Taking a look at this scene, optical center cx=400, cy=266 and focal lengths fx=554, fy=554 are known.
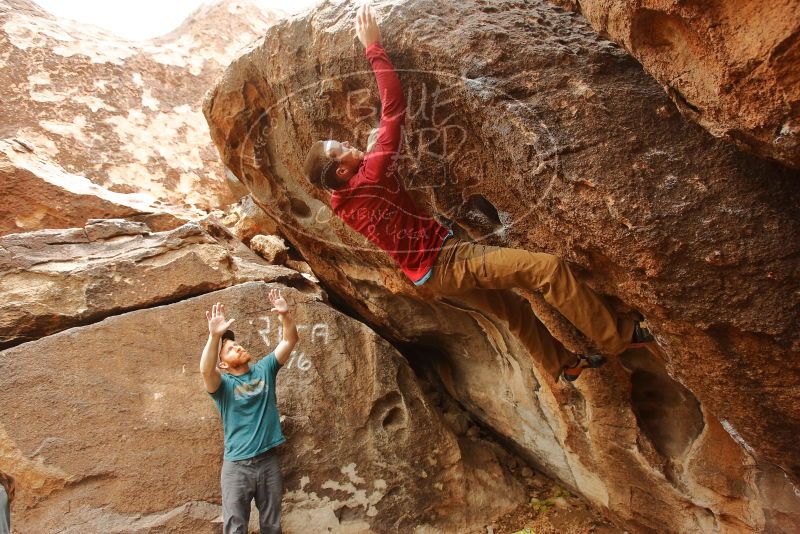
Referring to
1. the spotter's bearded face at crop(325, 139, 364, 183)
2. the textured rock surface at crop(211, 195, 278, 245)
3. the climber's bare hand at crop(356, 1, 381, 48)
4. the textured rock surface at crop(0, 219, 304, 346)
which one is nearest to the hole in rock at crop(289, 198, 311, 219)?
the textured rock surface at crop(0, 219, 304, 346)

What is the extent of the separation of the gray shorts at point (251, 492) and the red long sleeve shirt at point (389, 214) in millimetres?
1328

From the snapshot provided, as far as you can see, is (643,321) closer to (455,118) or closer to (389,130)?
(455,118)

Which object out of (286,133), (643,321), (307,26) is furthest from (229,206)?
(643,321)

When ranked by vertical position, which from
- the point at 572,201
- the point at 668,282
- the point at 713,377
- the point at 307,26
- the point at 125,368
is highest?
the point at 307,26

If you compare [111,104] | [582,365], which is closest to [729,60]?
[582,365]

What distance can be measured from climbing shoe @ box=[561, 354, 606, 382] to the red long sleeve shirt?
1038 millimetres

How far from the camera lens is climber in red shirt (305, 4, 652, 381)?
252 centimetres

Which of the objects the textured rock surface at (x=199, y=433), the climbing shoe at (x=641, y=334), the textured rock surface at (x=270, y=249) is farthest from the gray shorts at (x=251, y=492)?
the climbing shoe at (x=641, y=334)

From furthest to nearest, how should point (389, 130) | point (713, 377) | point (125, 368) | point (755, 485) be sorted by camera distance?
point (125, 368), point (755, 485), point (389, 130), point (713, 377)

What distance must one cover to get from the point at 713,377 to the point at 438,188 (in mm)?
1581

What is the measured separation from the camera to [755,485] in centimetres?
289

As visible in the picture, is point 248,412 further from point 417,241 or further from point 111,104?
point 111,104

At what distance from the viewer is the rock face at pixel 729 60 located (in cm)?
163

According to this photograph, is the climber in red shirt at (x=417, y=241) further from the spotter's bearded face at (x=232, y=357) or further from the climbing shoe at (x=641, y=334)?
the spotter's bearded face at (x=232, y=357)
